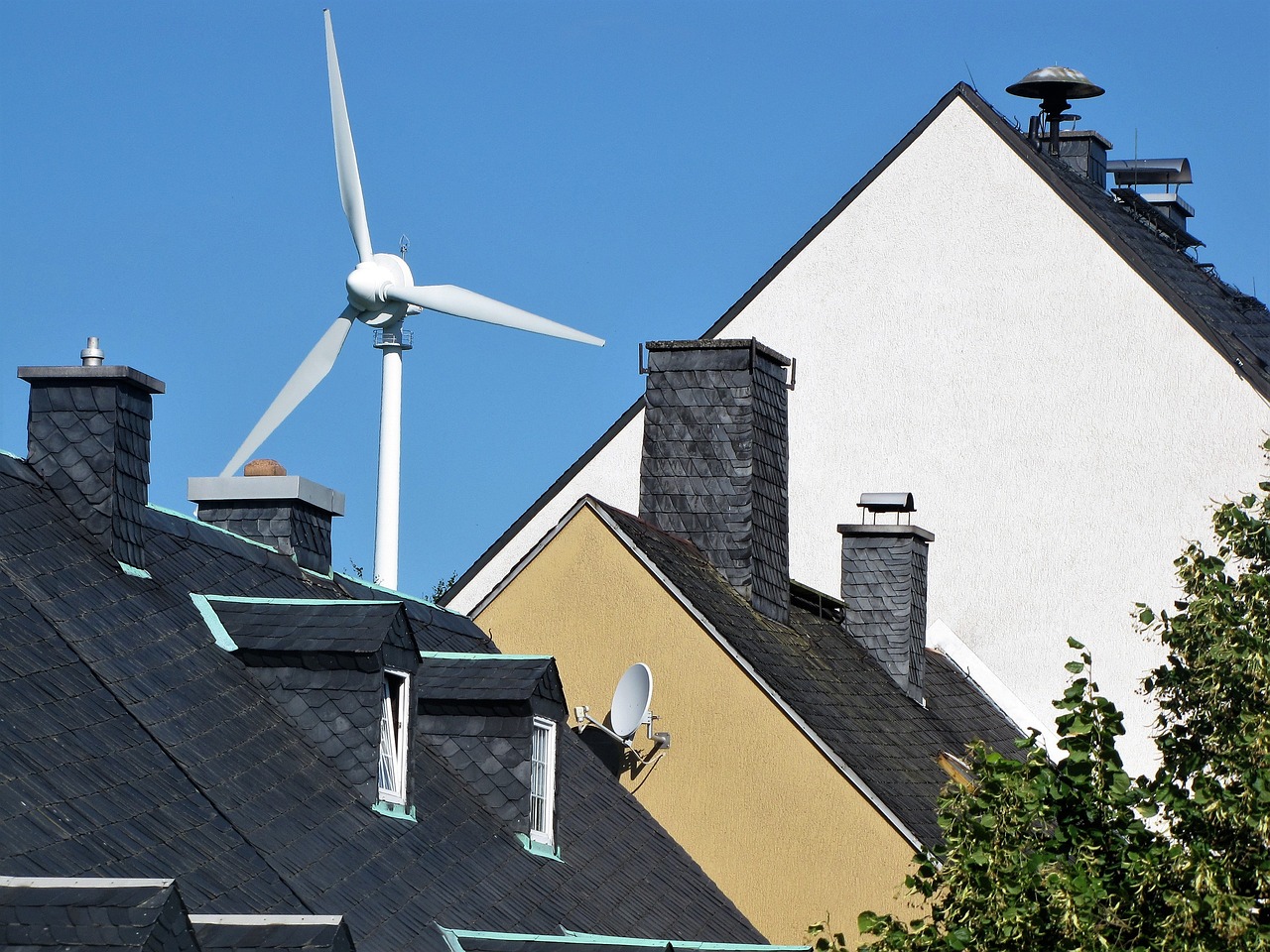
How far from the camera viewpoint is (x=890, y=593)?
3153 centimetres

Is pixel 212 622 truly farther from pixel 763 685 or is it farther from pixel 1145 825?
pixel 763 685

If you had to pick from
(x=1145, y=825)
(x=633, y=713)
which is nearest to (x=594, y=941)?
(x=1145, y=825)

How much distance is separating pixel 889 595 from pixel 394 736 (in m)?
12.6

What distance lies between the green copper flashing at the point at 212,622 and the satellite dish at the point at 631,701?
678 cm

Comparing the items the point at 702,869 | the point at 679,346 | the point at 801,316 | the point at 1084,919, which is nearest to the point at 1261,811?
the point at 1084,919

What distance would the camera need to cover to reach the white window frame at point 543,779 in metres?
21.9

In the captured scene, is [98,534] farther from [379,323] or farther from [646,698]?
[379,323]

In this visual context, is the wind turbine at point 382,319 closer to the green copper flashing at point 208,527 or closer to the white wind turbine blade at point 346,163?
the white wind turbine blade at point 346,163

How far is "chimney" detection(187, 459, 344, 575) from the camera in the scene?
24.3 meters

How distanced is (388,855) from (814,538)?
1949 cm

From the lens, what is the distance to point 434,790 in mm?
21031

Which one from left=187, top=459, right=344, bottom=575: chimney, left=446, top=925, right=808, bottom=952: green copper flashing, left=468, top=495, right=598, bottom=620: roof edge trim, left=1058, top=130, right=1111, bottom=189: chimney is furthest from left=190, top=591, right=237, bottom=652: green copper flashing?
left=1058, top=130, right=1111, bottom=189: chimney

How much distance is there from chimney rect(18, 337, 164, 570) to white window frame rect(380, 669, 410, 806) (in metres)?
2.25

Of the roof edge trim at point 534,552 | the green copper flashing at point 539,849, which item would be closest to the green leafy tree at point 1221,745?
the green copper flashing at point 539,849
